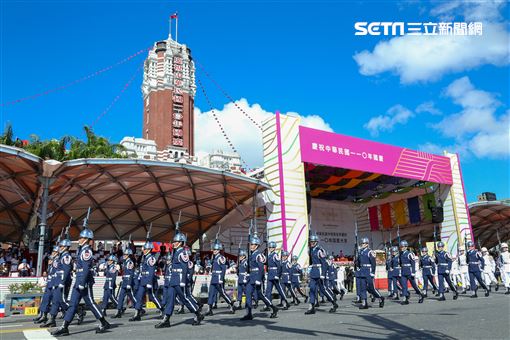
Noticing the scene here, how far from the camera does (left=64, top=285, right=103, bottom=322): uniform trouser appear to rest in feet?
28.7

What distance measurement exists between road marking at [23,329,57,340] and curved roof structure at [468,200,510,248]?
39248 mm

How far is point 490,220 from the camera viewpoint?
48.1 metres

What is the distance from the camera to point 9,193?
25.3 meters

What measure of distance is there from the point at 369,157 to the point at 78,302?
25.7m

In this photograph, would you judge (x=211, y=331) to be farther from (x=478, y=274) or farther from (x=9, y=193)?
(x=9, y=193)

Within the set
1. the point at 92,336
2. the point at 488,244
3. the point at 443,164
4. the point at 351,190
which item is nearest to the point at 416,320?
the point at 92,336

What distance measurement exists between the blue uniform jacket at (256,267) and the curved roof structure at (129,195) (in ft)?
39.8

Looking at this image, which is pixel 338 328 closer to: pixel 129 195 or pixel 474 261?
pixel 474 261

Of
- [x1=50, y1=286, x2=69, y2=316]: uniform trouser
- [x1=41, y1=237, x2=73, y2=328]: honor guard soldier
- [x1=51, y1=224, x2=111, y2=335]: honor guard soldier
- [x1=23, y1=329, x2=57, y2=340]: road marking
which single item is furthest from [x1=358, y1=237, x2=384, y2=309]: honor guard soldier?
[x1=23, y1=329, x2=57, y2=340]: road marking

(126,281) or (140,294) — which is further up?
(126,281)

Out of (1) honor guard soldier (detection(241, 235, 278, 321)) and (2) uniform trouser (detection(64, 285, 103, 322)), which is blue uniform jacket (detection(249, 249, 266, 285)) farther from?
(2) uniform trouser (detection(64, 285, 103, 322))

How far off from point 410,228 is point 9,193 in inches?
1466

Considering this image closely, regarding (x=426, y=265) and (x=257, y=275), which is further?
(x=426, y=265)

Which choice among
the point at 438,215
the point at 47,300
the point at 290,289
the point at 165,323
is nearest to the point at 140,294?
the point at 47,300
